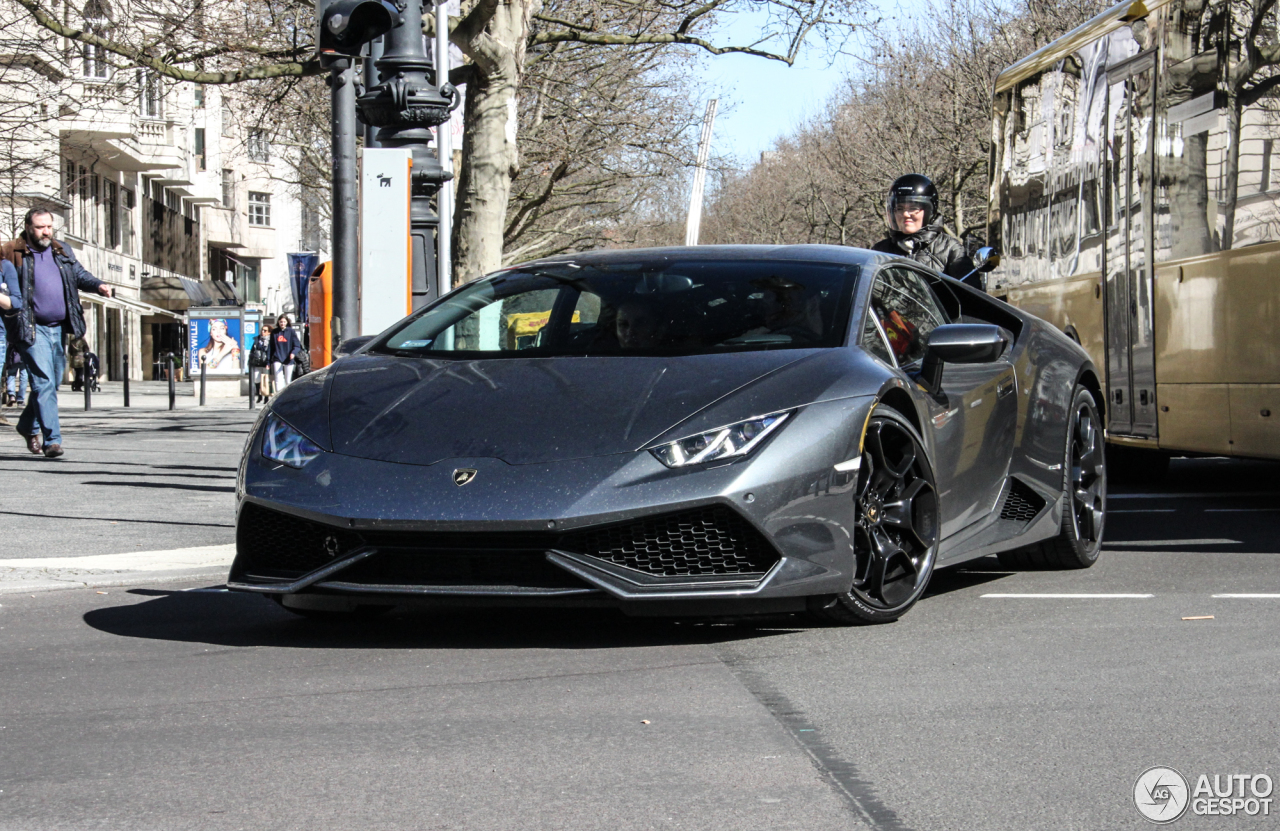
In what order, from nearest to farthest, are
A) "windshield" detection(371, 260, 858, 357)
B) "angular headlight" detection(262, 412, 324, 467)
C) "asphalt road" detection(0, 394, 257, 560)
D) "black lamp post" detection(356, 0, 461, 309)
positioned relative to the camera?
"angular headlight" detection(262, 412, 324, 467)
"windshield" detection(371, 260, 858, 357)
"asphalt road" detection(0, 394, 257, 560)
"black lamp post" detection(356, 0, 461, 309)

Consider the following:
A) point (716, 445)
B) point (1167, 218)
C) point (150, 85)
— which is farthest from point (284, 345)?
point (716, 445)

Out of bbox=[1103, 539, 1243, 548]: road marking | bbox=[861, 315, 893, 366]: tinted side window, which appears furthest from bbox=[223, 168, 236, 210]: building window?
bbox=[861, 315, 893, 366]: tinted side window

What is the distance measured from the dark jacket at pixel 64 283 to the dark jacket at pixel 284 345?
62.9 feet

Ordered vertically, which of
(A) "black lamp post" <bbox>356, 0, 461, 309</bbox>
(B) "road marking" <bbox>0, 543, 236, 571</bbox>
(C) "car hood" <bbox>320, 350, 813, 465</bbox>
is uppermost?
(A) "black lamp post" <bbox>356, 0, 461, 309</bbox>

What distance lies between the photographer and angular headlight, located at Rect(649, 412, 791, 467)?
5.09 m

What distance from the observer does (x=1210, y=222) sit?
9.53m

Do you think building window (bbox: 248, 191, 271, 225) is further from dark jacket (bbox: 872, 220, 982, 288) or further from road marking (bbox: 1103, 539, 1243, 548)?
road marking (bbox: 1103, 539, 1243, 548)

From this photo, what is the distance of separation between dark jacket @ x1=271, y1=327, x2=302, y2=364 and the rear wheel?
26737 mm

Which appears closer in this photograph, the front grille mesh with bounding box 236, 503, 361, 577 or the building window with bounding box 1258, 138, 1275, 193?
the front grille mesh with bounding box 236, 503, 361, 577

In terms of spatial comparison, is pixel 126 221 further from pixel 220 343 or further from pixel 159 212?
pixel 220 343

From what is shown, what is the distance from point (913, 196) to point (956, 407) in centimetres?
351

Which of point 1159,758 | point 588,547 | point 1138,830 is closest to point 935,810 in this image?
point 1138,830

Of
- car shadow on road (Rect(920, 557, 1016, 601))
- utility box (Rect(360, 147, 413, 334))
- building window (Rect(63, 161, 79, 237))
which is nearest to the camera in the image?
car shadow on road (Rect(920, 557, 1016, 601))

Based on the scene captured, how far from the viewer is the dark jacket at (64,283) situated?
43.9ft
